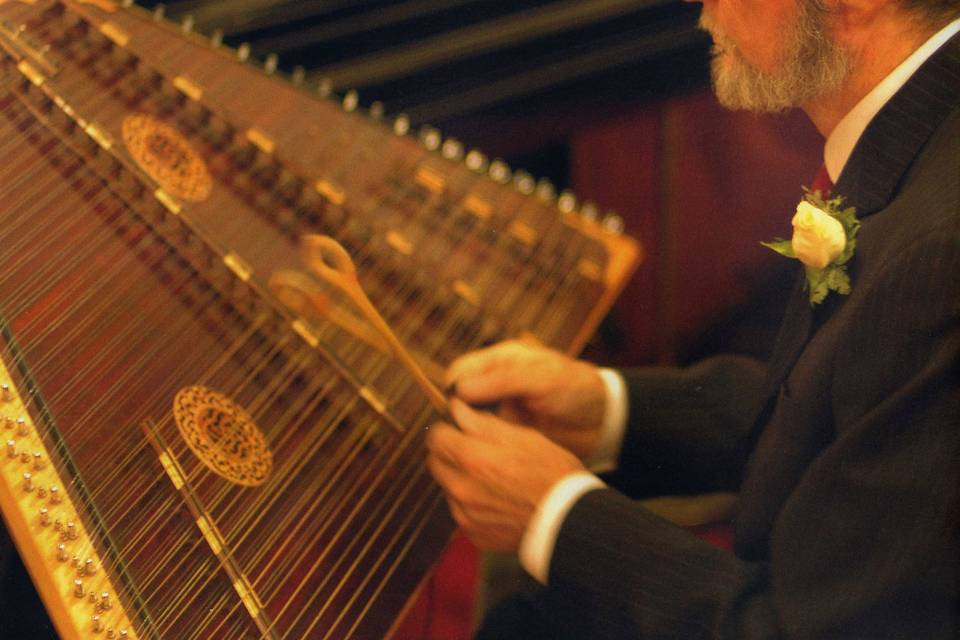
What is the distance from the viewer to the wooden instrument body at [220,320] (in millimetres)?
1031

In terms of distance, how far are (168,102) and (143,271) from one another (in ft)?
1.20

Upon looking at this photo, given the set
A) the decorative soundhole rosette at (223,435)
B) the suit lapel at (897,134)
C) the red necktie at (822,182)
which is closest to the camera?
the suit lapel at (897,134)

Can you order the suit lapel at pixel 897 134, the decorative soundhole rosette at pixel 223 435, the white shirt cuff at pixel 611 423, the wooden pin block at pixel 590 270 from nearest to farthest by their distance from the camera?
1. the suit lapel at pixel 897 134
2. the decorative soundhole rosette at pixel 223 435
3. the white shirt cuff at pixel 611 423
4. the wooden pin block at pixel 590 270

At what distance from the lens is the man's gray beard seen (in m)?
1.05

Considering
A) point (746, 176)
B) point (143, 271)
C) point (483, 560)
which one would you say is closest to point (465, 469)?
point (483, 560)

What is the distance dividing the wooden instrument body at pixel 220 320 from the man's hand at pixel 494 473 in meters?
0.05

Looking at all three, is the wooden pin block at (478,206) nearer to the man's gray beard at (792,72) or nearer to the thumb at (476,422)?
the thumb at (476,422)

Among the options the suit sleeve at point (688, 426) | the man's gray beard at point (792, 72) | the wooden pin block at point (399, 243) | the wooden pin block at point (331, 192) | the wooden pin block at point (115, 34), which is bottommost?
the wooden pin block at point (115, 34)

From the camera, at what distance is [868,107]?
1.08m

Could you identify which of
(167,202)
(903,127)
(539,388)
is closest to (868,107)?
(903,127)

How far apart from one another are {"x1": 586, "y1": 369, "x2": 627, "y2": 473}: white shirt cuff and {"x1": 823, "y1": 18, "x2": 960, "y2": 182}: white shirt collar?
48 centimetres

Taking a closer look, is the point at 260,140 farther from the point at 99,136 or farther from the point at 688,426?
the point at 688,426

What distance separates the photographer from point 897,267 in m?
0.93

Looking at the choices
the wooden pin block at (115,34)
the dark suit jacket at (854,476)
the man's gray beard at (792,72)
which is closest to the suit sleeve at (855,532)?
the dark suit jacket at (854,476)
